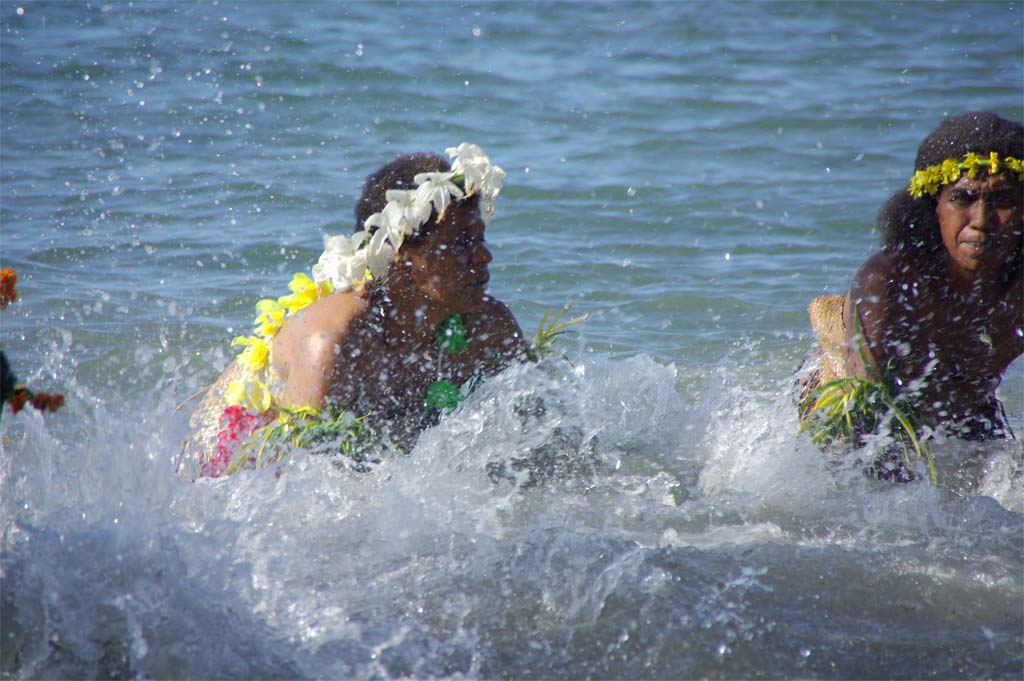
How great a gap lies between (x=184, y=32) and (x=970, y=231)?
1011 centimetres

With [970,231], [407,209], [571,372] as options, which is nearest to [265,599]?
[407,209]

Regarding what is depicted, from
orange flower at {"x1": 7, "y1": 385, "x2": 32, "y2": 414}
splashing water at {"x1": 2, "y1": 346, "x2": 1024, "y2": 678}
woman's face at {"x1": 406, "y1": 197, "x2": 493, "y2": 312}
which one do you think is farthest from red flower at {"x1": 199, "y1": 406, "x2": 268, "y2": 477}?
orange flower at {"x1": 7, "y1": 385, "x2": 32, "y2": 414}

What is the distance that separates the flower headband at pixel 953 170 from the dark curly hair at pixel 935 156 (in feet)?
0.10

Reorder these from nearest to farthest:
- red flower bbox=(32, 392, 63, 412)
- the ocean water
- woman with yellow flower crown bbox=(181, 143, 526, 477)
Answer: red flower bbox=(32, 392, 63, 412) → the ocean water → woman with yellow flower crown bbox=(181, 143, 526, 477)

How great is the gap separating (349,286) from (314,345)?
0.94ft

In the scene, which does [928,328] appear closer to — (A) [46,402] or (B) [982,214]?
(B) [982,214]

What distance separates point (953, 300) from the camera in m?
4.49

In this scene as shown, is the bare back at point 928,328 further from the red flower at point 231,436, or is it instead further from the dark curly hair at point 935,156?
the red flower at point 231,436

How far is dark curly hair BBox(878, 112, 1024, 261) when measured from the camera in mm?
4375

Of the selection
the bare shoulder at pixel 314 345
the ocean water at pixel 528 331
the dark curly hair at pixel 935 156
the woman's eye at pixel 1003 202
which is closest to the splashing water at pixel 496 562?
the ocean water at pixel 528 331

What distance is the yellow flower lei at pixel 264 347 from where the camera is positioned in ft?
15.2

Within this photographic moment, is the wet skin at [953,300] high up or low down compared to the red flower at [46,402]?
down

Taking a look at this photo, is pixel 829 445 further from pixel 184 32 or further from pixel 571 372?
pixel 184 32

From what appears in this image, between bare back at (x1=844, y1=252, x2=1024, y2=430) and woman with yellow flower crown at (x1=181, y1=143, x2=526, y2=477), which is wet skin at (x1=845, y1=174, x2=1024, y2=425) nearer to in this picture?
bare back at (x1=844, y1=252, x2=1024, y2=430)
